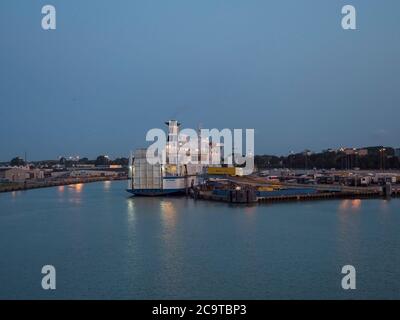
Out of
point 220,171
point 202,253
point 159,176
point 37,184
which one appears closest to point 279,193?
point 159,176

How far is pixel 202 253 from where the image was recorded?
726 centimetres

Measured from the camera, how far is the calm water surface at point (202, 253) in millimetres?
5527

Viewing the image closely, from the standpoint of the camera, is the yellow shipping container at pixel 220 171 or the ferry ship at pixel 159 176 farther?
the yellow shipping container at pixel 220 171

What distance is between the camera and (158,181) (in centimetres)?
1703

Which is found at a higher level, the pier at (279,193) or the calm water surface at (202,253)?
the pier at (279,193)

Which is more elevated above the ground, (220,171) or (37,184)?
(220,171)

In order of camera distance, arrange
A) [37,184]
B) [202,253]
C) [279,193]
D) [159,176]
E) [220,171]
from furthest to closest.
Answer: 1. [37,184]
2. [220,171]
3. [159,176]
4. [279,193]
5. [202,253]

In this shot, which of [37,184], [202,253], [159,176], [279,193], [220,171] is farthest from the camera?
[37,184]

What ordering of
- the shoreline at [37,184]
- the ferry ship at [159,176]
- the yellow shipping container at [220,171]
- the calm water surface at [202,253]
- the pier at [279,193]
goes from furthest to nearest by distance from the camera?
1. the shoreline at [37,184]
2. the yellow shipping container at [220,171]
3. the ferry ship at [159,176]
4. the pier at [279,193]
5. the calm water surface at [202,253]

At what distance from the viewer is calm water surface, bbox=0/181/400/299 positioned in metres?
5.53

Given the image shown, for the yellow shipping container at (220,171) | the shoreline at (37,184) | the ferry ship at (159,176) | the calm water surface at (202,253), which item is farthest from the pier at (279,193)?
the shoreline at (37,184)

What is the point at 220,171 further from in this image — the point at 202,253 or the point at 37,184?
the point at 202,253

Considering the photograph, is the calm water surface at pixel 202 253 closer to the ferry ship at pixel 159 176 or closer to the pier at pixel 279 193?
the pier at pixel 279 193
